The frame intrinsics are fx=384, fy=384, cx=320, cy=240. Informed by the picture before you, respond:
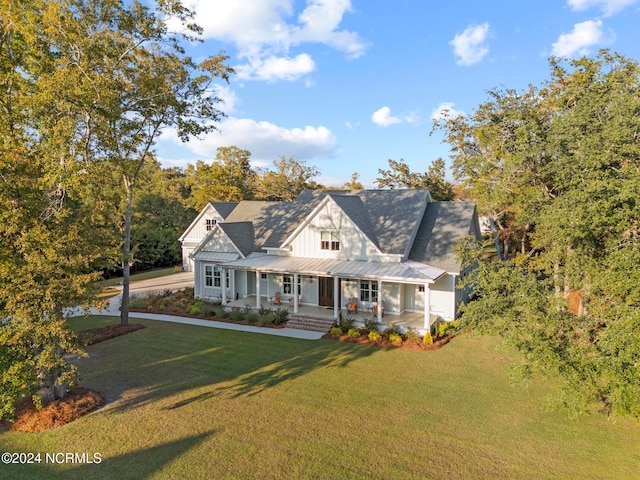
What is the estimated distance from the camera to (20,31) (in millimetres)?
12047

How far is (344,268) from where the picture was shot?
2036 cm

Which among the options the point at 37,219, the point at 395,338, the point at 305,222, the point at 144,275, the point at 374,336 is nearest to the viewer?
the point at 37,219

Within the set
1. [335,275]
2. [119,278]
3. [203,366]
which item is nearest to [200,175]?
[119,278]

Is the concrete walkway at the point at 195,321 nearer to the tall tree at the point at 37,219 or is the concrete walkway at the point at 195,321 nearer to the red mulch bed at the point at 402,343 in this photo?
the red mulch bed at the point at 402,343

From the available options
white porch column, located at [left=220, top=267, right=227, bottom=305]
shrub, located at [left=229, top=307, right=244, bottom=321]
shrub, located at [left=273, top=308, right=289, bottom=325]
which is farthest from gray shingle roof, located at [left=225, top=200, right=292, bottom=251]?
shrub, located at [left=273, top=308, right=289, bottom=325]

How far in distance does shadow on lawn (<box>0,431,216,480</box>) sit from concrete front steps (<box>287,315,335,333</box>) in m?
10.5

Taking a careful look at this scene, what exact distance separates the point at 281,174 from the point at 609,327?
4040cm

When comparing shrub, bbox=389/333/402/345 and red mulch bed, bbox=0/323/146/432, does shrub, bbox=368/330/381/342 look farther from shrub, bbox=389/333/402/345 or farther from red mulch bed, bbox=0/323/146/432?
red mulch bed, bbox=0/323/146/432

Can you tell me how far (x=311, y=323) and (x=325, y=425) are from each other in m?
9.67

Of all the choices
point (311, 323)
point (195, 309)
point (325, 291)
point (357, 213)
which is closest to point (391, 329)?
point (311, 323)

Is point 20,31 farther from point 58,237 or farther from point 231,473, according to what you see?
point 231,473

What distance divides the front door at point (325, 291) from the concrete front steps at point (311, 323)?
89.8 inches

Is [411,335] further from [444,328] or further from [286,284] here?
[286,284]

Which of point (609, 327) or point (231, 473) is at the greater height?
point (609, 327)
